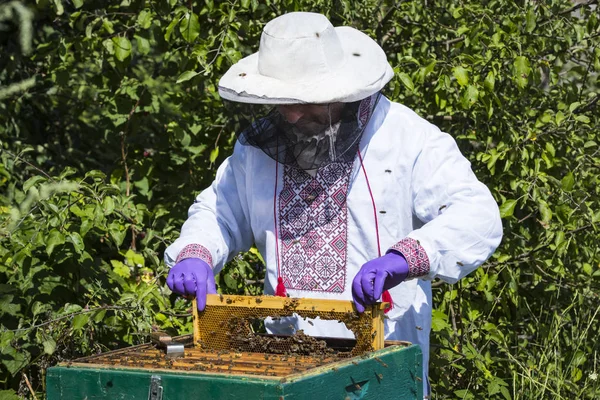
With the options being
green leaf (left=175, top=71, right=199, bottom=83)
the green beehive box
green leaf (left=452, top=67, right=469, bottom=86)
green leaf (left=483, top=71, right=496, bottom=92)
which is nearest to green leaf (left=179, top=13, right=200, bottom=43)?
green leaf (left=175, top=71, right=199, bottom=83)

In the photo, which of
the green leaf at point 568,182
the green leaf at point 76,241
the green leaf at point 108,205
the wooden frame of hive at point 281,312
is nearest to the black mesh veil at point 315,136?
the wooden frame of hive at point 281,312

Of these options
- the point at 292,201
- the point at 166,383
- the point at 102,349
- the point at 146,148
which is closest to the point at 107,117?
the point at 146,148

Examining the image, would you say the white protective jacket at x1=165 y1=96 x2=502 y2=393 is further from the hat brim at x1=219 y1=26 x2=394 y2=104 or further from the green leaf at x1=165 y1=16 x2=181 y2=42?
the green leaf at x1=165 y1=16 x2=181 y2=42

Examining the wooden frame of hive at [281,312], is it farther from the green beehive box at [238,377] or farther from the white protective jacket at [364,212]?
the white protective jacket at [364,212]

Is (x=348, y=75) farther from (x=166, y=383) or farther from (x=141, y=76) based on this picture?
(x=141, y=76)

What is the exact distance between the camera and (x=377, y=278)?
6.83 feet

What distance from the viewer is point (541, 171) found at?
3766 millimetres

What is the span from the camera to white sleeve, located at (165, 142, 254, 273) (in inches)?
100

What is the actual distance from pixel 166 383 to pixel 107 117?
2.47 meters

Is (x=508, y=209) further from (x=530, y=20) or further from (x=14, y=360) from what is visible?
(x=14, y=360)

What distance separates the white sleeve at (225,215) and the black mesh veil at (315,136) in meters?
0.17

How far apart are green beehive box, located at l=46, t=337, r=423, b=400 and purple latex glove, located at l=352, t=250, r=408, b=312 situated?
0.41 ft

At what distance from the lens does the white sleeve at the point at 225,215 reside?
2543 millimetres

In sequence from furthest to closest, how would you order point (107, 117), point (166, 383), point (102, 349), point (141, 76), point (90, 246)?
point (141, 76)
point (107, 117)
point (90, 246)
point (102, 349)
point (166, 383)
